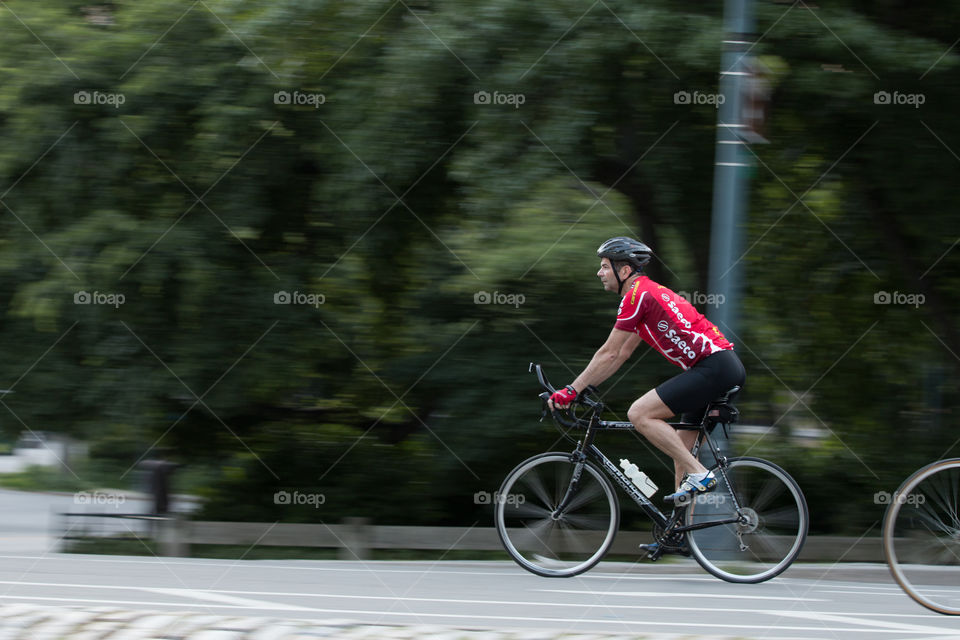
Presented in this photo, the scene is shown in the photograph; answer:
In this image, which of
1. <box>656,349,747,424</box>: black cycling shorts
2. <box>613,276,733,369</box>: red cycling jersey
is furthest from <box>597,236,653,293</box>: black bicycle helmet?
<box>656,349,747,424</box>: black cycling shorts

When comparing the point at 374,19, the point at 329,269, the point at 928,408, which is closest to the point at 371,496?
the point at 329,269

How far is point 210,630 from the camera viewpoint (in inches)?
183

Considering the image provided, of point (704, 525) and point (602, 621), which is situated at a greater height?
point (704, 525)

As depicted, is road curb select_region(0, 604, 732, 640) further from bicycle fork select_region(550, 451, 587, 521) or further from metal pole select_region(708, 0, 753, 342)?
metal pole select_region(708, 0, 753, 342)

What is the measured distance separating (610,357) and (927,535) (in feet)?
6.03

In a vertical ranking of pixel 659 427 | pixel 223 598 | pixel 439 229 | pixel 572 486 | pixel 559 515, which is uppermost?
pixel 439 229

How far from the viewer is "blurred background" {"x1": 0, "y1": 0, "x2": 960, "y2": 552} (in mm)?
8383

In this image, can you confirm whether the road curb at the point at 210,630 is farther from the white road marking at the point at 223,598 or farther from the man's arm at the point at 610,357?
the man's arm at the point at 610,357

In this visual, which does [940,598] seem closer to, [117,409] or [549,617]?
[549,617]

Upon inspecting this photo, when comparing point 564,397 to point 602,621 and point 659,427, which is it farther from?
point 602,621

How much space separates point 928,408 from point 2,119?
8.58 m

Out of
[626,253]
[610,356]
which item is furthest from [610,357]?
[626,253]

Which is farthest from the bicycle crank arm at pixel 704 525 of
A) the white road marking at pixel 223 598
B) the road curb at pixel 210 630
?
the white road marking at pixel 223 598

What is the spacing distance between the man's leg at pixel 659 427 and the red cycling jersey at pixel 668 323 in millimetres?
293
